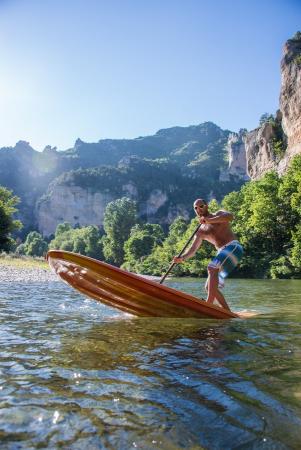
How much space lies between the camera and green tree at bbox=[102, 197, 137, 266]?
105m

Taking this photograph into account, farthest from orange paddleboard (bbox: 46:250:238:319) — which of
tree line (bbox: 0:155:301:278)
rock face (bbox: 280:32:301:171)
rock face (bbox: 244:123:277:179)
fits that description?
rock face (bbox: 244:123:277:179)

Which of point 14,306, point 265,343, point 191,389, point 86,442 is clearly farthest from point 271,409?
point 14,306

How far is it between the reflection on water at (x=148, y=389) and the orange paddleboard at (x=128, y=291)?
154cm

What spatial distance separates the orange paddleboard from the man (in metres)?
0.47

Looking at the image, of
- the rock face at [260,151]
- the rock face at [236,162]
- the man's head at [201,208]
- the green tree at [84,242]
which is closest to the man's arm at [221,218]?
the man's head at [201,208]

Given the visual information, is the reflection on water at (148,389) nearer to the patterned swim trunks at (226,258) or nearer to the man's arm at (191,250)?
the patterned swim trunks at (226,258)

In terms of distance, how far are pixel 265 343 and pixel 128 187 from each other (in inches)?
6702

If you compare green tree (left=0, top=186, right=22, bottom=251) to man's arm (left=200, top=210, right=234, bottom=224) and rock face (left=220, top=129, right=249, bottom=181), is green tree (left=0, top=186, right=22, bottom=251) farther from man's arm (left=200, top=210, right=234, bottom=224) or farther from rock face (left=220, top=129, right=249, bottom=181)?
rock face (left=220, top=129, right=249, bottom=181)

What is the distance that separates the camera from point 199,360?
422 centimetres

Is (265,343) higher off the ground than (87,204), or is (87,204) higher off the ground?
(87,204)

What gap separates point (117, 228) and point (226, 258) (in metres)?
101

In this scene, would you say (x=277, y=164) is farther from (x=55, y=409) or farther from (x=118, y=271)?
(x=55, y=409)

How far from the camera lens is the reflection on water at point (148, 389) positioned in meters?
2.40

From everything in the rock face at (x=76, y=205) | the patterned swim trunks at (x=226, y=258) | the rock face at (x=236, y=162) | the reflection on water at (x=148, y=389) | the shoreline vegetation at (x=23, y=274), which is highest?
the rock face at (x=236, y=162)
